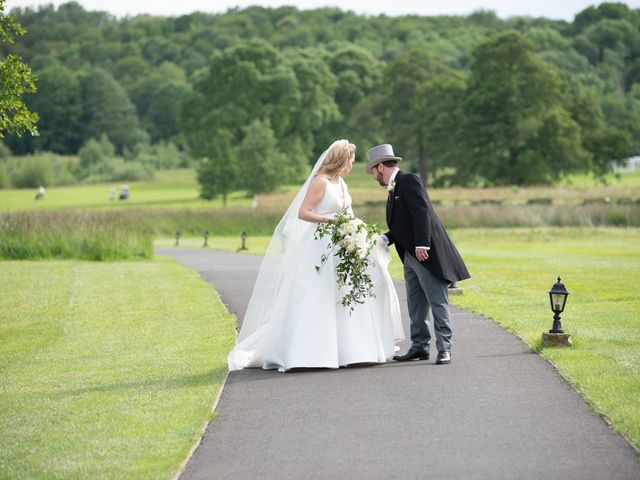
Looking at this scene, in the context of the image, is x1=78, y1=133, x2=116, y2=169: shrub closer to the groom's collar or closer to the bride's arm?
the bride's arm

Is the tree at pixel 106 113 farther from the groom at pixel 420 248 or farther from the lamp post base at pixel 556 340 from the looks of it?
the groom at pixel 420 248

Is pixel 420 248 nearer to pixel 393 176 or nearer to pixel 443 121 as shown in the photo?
pixel 393 176

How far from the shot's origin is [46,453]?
7543 mm

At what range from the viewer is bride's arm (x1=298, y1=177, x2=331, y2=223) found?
1102 cm

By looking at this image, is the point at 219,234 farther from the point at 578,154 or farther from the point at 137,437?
the point at 137,437

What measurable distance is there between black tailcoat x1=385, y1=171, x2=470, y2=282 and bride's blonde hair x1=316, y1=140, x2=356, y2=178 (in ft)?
1.83

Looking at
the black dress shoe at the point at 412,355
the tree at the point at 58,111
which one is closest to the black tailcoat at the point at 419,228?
the black dress shoe at the point at 412,355

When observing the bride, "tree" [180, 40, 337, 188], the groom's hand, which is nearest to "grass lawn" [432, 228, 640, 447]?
the groom's hand

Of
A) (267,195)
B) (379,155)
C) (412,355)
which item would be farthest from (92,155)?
(412,355)

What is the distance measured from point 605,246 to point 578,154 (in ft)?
128

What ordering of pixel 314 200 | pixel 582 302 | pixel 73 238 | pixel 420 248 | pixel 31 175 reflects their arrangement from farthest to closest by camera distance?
pixel 31 175 < pixel 73 238 < pixel 582 302 < pixel 314 200 < pixel 420 248

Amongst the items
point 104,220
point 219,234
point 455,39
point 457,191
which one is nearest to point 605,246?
point 104,220

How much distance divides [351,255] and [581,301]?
321 inches

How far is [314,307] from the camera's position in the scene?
1073cm
